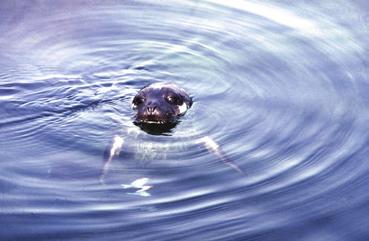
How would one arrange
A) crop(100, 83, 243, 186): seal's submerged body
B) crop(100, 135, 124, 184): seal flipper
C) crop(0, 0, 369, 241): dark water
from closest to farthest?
crop(0, 0, 369, 241): dark water → crop(100, 135, 124, 184): seal flipper → crop(100, 83, 243, 186): seal's submerged body

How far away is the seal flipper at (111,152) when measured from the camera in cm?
755

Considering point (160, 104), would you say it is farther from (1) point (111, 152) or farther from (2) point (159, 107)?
(1) point (111, 152)

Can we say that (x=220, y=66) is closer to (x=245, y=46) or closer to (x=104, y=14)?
(x=245, y=46)

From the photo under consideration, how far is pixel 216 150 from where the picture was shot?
7.85 m

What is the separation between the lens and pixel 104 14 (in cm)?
1120

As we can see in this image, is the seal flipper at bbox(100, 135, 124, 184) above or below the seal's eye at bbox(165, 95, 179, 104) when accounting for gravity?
below

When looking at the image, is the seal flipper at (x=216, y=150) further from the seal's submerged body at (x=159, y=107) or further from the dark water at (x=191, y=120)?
the seal's submerged body at (x=159, y=107)

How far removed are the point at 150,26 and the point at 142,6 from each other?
73 centimetres

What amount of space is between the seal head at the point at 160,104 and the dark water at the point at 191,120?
0.14m

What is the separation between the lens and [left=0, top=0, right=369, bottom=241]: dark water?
6.85 meters

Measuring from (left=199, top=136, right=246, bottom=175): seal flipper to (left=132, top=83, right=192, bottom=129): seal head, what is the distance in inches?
25.1

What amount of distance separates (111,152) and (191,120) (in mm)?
1126

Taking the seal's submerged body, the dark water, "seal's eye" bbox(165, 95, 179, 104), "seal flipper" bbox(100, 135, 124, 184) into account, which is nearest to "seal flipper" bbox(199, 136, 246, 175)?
the dark water

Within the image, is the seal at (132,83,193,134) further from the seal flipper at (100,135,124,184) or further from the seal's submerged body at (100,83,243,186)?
the seal flipper at (100,135,124,184)
